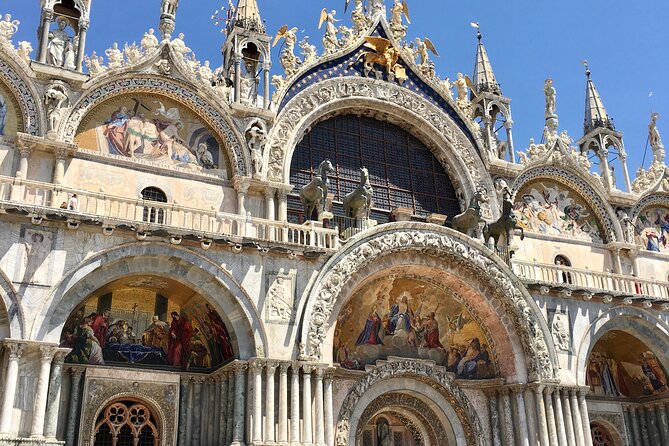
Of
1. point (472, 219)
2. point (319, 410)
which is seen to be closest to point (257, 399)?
point (319, 410)

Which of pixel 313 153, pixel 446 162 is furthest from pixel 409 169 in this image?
pixel 313 153

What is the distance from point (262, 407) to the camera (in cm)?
1644

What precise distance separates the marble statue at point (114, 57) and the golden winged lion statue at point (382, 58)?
733cm

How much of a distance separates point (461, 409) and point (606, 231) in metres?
9.32

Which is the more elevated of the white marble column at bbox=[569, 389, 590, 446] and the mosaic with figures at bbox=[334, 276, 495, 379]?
the mosaic with figures at bbox=[334, 276, 495, 379]

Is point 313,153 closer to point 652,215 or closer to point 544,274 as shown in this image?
point 544,274

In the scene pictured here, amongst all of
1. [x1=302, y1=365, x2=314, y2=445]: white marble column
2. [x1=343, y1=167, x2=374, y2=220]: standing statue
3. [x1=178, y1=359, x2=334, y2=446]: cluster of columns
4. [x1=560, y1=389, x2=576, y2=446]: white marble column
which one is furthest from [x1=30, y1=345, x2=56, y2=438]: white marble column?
[x1=560, y1=389, x2=576, y2=446]: white marble column

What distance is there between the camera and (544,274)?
72.2 feet

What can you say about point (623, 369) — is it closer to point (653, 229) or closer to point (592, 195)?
point (653, 229)

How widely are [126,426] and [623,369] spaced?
1520 cm

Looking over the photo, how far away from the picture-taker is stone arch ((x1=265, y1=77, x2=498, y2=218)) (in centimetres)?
2211

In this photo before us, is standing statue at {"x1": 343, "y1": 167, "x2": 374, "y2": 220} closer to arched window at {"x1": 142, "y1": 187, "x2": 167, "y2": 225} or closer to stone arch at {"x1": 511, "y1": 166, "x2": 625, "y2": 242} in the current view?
arched window at {"x1": 142, "y1": 187, "x2": 167, "y2": 225}

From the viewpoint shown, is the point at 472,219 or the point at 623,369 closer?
the point at 472,219

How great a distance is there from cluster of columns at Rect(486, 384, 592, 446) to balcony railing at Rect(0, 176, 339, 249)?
20.9 ft
